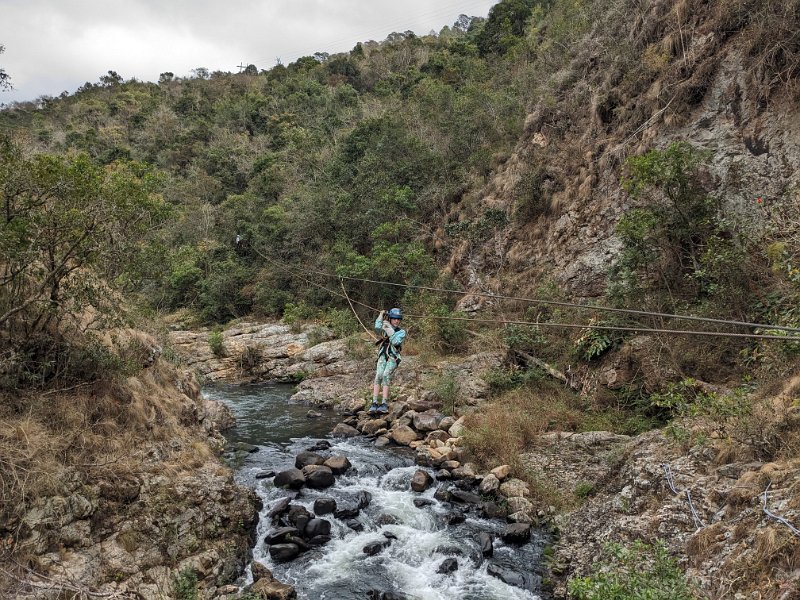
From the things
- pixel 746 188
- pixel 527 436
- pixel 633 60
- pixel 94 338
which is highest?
pixel 633 60

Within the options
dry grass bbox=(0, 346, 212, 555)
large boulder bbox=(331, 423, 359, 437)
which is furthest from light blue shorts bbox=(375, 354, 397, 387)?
dry grass bbox=(0, 346, 212, 555)

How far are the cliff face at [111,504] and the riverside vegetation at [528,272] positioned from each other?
0.04 m

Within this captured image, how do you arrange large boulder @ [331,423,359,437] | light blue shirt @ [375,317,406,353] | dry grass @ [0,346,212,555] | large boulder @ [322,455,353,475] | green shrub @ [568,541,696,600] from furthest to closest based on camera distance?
1. large boulder @ [331,423,359,437]
2. light blue shirt @ [375,317,406,353]
3. large boulder @ [322,455,353,475]
4. dry grass @ [0,346,212,555]
5. green shrub @ [568,541,696,600]

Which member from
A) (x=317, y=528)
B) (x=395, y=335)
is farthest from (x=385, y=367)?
(x=317, y=528)

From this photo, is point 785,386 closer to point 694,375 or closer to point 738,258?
point 694,375

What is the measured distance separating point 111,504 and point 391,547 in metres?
3.59

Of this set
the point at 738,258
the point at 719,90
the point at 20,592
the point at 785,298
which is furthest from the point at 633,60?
the point at 20,592

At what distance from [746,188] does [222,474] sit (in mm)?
11867

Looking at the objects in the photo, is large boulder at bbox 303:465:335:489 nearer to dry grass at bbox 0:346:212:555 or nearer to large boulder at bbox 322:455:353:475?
large boulder at bbox 322:455:353:475

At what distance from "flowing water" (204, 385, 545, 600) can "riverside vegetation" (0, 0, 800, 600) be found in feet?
2.12

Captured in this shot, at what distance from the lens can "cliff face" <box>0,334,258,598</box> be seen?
15.8 ft

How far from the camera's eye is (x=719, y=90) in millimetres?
12219

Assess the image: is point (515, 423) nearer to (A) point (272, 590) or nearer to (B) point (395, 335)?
(B) point (395, 335)

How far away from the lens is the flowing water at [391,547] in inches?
232
